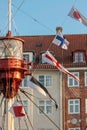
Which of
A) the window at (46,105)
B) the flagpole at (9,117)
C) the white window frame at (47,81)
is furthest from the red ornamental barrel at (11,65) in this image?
the white window frame at (47,81)

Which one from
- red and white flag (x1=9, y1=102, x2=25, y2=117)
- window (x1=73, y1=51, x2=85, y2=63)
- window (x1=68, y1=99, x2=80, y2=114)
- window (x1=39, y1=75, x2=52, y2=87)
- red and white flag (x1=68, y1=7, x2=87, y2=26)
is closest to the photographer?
red and white flag (x1=9, y1=102, x2=25, y2=117)

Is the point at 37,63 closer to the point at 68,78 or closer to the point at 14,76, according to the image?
the point at 68,78

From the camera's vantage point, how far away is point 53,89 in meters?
62.6

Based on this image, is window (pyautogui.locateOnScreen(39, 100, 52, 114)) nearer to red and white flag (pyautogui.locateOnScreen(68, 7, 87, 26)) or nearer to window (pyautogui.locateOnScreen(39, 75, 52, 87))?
window (pyautogui.locateOnScreen(39, 75, 52, 87))

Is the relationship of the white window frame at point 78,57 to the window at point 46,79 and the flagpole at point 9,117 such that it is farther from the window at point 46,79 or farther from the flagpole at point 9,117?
the flagpole at point 9,117

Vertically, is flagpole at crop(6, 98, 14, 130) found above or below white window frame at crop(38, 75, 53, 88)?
below

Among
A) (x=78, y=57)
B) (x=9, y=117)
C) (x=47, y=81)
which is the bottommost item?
(x=9, y=117)

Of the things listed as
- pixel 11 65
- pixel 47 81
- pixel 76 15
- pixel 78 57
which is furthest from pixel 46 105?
pixel 11 65

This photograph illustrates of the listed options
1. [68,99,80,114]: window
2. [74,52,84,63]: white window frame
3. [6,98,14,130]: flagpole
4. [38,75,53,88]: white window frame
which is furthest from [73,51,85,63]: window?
[6,98,14,130]: flagpole

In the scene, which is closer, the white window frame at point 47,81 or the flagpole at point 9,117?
the flagpole at point 9,117

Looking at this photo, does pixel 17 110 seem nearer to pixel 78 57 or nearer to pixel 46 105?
pixel 46 105

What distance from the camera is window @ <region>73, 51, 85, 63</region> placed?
2514 inches

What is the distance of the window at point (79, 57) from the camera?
63844mm

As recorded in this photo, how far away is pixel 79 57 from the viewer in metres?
64.3
